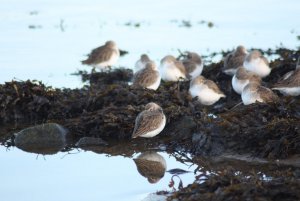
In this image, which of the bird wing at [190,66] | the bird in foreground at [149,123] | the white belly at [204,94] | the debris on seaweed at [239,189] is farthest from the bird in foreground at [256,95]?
the debris on seaweed at [239,189]

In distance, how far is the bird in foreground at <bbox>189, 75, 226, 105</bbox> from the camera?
38.8 ft

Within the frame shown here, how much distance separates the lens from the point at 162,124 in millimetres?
9977

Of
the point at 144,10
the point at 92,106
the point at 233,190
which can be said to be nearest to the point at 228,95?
the point at 92,106

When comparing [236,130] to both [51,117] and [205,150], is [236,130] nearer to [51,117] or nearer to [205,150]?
[205,150]

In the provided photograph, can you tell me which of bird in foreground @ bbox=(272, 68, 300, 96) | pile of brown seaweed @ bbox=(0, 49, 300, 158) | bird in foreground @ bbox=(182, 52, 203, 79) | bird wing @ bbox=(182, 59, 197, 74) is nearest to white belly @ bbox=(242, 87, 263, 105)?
pile of brown seaweed @ bbox=(0, 49, 300, 158)

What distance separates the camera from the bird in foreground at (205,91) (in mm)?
11828

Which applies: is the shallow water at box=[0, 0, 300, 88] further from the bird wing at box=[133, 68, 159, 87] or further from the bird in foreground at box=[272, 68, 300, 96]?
the bird in foreground at box=[272, 68, 300, 96]

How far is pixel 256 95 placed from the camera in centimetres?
1075

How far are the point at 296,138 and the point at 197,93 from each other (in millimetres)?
3193

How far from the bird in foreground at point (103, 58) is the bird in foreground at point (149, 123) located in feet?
18.0

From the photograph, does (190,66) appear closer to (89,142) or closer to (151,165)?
(89,142)

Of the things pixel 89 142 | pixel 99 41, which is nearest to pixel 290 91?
pixel 89 142

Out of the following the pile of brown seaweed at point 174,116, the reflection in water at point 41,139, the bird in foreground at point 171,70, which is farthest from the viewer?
the bird in foreground at point 171,70

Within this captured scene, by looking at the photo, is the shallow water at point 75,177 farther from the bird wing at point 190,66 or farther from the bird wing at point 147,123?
the bird wing at point 190,66
